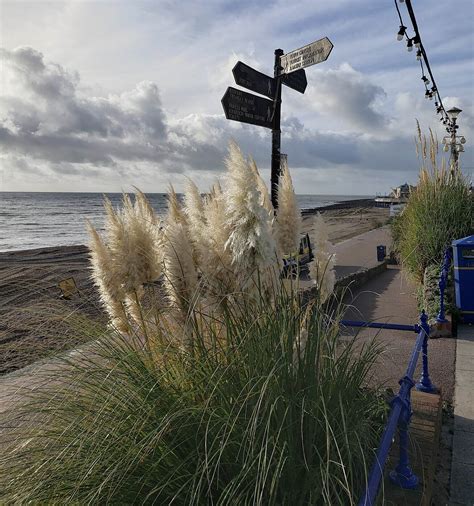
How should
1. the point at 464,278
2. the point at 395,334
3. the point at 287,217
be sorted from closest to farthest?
the point at 287,217 → the point at 395,334 → the point at 464,278

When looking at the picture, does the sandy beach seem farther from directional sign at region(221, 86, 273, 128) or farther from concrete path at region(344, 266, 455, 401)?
concrete path at region(344, 266, 455, 401)

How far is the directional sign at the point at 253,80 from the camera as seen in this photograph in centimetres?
448

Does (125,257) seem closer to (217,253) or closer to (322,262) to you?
(217,253)

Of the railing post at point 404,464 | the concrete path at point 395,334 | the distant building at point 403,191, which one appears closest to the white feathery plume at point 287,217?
the concrete path at point 395,334

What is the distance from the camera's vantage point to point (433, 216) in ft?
26.4

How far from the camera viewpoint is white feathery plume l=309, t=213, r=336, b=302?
3080 mm

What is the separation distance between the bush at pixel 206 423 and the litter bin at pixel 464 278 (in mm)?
4916

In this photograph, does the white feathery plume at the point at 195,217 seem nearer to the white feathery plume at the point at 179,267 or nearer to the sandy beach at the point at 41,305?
the white feathery plume at the point at 179,267

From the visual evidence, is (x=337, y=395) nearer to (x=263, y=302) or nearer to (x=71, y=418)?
(x=263, y=302)

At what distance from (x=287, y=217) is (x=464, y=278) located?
16.1 ft

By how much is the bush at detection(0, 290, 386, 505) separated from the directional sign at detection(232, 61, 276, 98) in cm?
272

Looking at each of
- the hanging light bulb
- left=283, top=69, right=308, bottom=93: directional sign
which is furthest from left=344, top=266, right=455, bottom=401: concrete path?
the hanging light bulb

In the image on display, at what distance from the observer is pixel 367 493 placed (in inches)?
60.1

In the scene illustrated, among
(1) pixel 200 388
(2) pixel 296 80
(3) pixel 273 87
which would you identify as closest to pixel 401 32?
(2) pixel 296 80
